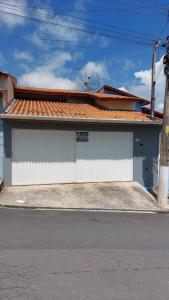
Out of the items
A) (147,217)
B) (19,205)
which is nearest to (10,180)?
(19,205)

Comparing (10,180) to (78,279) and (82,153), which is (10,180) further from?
(78,279)

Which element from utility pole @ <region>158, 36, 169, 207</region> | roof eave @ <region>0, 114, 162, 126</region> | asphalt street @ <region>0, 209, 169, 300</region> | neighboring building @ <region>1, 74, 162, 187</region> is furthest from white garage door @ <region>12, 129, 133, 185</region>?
asphalt street @ <region>0, 209, 169, 300</region>

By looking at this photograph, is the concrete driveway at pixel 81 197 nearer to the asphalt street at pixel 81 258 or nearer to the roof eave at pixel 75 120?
the asphalt street at pixel 81 258

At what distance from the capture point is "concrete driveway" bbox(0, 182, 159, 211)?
10.2 m

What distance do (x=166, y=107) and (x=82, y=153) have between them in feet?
13.0

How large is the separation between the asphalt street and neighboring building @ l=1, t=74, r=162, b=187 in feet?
12.8

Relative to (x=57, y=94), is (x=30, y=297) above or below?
below

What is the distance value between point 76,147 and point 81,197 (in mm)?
2559

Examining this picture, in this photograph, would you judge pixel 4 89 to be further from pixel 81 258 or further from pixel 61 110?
pixel 81 258

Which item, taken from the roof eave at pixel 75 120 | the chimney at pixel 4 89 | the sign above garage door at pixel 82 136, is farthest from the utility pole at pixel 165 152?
the chimney at pixel 4 89

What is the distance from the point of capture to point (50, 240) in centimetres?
631

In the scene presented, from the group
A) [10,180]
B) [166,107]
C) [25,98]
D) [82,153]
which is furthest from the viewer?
[25,98]

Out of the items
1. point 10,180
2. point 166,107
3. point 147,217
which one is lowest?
point 147,217

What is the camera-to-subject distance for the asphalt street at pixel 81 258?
4207 mm
